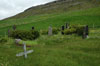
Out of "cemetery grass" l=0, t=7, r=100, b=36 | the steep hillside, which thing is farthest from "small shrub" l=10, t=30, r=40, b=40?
the steep hillside

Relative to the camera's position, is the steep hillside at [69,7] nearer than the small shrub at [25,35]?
No

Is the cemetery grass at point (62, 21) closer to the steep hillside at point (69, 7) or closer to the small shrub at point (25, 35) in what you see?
the small shrub at point (25, 35)

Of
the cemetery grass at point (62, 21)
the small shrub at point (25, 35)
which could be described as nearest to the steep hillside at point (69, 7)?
the cemetery grass at point (62, 21)

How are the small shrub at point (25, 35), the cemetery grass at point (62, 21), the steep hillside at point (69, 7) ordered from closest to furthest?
the small shrub at point (25, 35) → the cemetery grass at point (62, 21) → the steep hillside at point (69, 7)

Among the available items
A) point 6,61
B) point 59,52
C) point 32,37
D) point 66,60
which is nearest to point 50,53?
point 59,52

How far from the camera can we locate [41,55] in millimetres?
12148

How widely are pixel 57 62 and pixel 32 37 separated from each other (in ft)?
37.2

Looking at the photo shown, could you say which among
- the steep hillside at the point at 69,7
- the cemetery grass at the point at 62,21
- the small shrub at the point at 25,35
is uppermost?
the steep hillside at the point at 69,7

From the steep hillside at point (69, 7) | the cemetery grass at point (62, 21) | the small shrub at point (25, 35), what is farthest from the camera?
the steep hillside at point (69, 7)

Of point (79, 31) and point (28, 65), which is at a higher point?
point (79, 31)

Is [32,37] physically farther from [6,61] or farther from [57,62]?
[57,62]

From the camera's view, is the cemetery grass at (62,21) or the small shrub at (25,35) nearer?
the small shrub at (25,35)

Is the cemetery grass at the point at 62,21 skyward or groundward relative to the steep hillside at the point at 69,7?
groundward

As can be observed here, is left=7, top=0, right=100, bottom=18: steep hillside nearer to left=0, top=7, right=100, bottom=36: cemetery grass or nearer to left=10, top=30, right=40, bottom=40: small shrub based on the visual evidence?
left=0, top=7, right=100, bottom=36: cemetery grass
